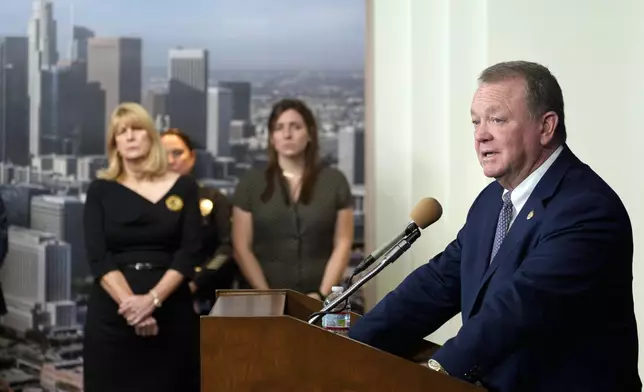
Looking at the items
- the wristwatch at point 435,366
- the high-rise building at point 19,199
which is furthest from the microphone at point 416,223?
the high-rise building at point 19,199

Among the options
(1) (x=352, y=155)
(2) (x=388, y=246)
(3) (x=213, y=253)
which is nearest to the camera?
(2) (x=388, y=246)

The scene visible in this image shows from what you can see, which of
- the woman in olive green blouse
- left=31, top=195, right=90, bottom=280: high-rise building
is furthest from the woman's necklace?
left=31, top=195, right=90, bottom=280: high-rise building

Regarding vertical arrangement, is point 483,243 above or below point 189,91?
below

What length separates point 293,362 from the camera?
81.4 inches

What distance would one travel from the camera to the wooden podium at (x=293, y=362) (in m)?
2.03

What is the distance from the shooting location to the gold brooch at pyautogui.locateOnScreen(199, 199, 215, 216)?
5141 millimetres

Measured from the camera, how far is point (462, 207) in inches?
194

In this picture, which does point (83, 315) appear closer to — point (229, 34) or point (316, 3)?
point (229, 34)

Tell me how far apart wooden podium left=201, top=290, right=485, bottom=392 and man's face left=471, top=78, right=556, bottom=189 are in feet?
1.95

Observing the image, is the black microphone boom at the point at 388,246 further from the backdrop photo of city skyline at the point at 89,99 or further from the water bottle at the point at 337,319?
the backdrop photo of city skyline at the point at 89,99

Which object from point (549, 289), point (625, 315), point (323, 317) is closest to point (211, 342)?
point (323, 317)

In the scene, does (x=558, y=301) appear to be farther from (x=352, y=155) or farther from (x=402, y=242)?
(x=352, y=155)

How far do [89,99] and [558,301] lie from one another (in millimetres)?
4224

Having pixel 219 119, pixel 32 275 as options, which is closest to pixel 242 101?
pixel 219 119
